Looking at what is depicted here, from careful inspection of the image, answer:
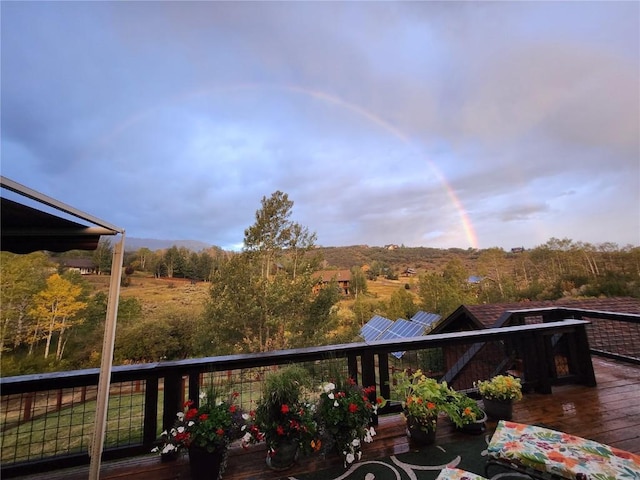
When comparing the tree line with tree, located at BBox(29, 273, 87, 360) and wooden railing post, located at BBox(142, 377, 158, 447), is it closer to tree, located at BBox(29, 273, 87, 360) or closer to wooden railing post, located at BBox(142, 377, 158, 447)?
tree, located at BBox(29, 273, 87, 360)

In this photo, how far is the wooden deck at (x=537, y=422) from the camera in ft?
6.63

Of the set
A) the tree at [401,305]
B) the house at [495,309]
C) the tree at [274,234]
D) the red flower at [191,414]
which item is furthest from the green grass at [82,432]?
the tree at [401,305]

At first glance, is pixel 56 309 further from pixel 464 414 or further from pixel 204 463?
pixel 464 414

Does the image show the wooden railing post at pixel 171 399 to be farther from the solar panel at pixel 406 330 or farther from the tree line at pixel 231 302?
the solar panel at pixel 406 330

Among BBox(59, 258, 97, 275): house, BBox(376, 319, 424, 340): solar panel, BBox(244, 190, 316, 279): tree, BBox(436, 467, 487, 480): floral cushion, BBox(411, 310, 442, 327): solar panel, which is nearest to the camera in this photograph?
BBox(436, 467, 487, 480): floral cushion

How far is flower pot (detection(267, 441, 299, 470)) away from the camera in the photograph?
2006 millimetres

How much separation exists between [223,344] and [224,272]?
3.31m

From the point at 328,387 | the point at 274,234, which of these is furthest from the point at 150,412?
the point at 274,234

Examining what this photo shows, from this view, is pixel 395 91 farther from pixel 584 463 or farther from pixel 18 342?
pixel 18 342

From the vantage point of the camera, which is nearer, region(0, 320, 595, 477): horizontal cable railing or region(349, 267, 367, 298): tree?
region(0, 320, 595, 477): horizontal cable railing

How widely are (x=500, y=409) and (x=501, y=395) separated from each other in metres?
0.16

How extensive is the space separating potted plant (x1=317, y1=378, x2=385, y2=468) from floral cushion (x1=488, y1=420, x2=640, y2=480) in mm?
860

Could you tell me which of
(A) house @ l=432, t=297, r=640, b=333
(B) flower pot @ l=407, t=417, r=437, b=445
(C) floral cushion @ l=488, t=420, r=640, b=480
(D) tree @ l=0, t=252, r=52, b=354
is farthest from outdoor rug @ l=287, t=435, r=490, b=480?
(D) tree @ l=0, t=252, r=52, b=354

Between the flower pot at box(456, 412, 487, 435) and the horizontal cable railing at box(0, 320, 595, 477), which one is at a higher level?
the horizontal cable railing at box(0, 320, 595, 477)
